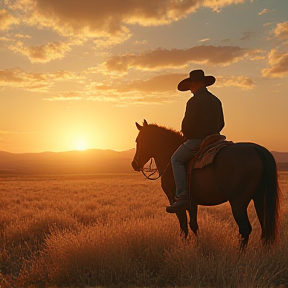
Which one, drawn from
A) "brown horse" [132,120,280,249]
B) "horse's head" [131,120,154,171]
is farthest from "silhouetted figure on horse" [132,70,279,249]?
"horse's head" [131,120,154,171]

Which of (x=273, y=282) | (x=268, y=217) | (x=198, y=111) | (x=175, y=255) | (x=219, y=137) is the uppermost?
(x=198, y=111)

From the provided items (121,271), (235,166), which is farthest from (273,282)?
(121,271)

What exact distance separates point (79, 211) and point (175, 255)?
8.02m

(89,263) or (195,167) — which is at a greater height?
(195,167)

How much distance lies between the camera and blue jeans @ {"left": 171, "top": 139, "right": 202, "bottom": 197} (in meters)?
5.94

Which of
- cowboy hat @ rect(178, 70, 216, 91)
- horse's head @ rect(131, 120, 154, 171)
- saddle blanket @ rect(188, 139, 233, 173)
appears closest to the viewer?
saddle blanket @ rect(188, 139, 233, 173)

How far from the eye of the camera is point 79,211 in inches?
492

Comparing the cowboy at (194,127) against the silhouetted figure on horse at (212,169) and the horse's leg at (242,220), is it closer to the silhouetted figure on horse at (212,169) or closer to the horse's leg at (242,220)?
the silhouetted figure on horse at (212,169)

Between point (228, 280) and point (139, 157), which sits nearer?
point (228, 280)

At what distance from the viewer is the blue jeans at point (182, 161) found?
5938 mm

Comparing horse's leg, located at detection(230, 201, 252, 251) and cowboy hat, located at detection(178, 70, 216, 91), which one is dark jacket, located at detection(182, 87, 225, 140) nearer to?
cowboy hat, located at detection(178, 70, 216, 91)

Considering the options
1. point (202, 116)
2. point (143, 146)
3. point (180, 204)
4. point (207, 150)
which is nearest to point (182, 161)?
point (207, 150)

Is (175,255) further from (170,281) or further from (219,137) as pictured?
(219,137)

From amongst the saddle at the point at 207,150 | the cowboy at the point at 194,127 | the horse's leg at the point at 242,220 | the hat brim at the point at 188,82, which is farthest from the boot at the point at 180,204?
the hat brim at the point at 188,82
